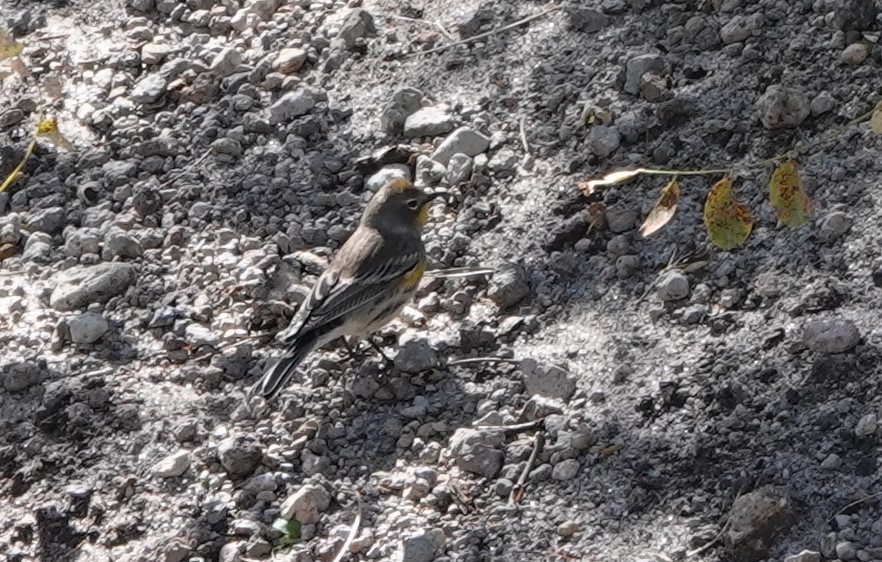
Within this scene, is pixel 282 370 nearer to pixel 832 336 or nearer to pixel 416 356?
pixel 416 356

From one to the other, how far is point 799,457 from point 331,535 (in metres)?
1.74

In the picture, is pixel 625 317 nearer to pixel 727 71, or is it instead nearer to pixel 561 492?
pixel 561 492

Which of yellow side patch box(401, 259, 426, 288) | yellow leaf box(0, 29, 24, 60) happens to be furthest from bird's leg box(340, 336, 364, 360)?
yellow leaf box(0, 29, 24, 60)

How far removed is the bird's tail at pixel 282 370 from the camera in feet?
19.7

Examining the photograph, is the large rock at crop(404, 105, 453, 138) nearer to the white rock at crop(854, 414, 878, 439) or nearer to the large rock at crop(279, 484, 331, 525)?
the large rock at crop(279, 484, 331, 525)

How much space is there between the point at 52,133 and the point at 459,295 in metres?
2.50

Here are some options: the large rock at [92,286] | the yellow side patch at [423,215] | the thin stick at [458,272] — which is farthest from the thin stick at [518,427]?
the large rock at [92,286]

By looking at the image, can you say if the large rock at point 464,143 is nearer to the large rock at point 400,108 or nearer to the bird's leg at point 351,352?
the large rock at point 400,108

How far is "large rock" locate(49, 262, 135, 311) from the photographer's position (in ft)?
22.2

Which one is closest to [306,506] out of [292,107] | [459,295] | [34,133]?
[459,295]

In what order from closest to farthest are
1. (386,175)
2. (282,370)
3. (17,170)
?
1. (282,370)
2. (386,175)
3. (17,170)

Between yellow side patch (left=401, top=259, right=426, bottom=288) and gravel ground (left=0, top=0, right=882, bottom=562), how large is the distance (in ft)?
0.44

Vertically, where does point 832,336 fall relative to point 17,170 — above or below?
below

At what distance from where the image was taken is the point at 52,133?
296 inches
